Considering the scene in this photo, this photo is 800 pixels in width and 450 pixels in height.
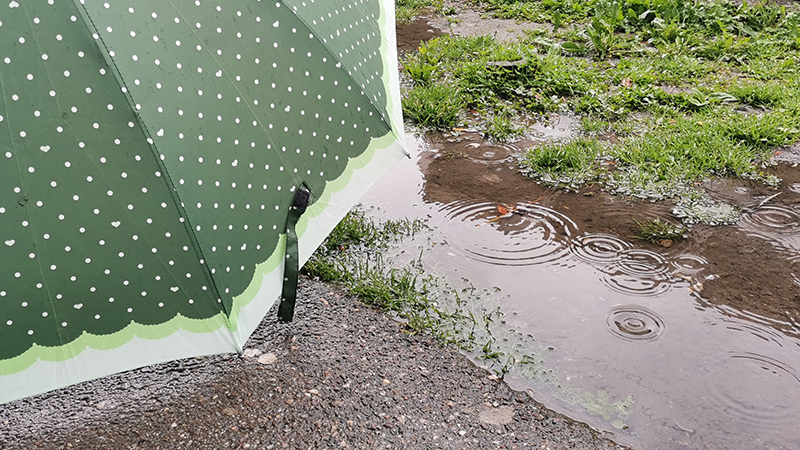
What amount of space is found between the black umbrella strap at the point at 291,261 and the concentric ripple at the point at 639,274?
6.16ft

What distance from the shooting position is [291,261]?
5.56 ft

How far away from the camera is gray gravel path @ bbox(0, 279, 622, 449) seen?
2.33 metres

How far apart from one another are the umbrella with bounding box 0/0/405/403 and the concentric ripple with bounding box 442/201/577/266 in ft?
5.68

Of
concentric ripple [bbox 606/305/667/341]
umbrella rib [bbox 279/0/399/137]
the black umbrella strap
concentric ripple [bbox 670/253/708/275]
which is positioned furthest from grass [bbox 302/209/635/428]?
the black umbrella strap

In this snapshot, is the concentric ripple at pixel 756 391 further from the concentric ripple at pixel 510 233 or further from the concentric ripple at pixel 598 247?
the concentric ripple at pixel 510 233

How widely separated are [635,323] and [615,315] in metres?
0.09

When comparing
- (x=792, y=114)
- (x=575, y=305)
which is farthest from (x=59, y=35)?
(x=792, y=114)

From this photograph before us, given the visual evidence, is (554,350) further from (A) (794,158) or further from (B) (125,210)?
(A) (794,158)

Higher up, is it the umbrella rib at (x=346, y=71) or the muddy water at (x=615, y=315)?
the umbrella rib at (x=346, y=71)

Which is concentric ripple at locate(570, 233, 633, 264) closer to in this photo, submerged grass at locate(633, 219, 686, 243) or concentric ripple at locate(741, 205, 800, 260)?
submerged grass at locate(633, 219, 686, 243)

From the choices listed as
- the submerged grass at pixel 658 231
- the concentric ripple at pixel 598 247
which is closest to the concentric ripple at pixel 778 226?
the submerged grass at pixel 658 231

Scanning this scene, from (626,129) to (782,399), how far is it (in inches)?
92.4

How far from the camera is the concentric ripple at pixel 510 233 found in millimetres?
3342

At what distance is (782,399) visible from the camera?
249 centimetres
